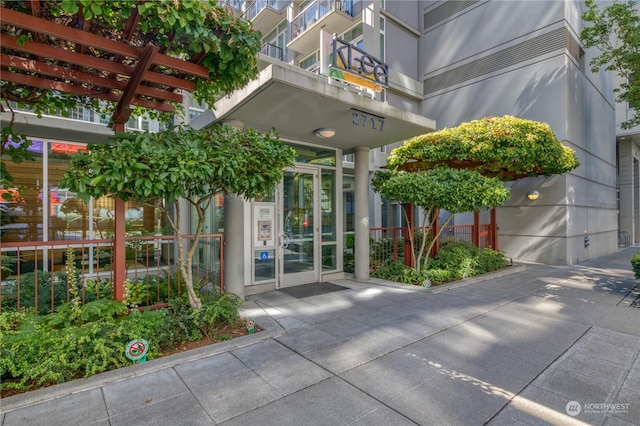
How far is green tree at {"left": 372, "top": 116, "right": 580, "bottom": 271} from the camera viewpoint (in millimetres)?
6383

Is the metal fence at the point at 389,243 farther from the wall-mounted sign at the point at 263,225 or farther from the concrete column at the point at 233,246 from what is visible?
the concrete column at the point at 233,246

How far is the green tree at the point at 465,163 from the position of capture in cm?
638

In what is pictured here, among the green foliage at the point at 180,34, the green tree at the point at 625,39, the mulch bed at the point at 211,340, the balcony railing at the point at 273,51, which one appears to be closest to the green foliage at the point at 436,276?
the mulch bed at the point at 211,340

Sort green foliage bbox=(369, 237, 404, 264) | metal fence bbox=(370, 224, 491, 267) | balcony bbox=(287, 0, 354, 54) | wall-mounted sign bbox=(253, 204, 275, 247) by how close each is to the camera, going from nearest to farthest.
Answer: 1. wall-mounted sign bbox=(253, 204, 275, 247)
2. metal fence bbox=(370, 224, 491, 267)
3. green foliage bbox=(369, 237, 404, 264)
4. balcony bbox=(287, 0, 354, 54)

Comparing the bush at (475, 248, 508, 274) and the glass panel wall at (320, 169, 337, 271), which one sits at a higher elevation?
the glass panel wall at (320, 169, 337, 271)

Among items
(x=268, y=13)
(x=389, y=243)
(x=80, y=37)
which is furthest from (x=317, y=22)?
(x=80, y=37)

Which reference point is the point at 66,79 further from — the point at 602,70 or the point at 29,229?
the point at 602,70

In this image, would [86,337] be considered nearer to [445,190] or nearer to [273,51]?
[445,190]

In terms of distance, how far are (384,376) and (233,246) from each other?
307 cm

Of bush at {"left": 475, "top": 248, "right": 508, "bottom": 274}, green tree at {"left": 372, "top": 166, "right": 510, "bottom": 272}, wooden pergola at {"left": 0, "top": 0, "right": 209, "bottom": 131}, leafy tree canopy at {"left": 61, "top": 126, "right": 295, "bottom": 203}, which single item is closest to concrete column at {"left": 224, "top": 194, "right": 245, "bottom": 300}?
leafy tree canopy at {"left": 61, "top": 126, "right": 295, "bottom": 203}

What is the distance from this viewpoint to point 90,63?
2.93 m

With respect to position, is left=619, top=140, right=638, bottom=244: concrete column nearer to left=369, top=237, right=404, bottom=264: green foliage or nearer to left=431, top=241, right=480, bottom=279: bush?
left=431, top=241, right=480, bottom=279: bush

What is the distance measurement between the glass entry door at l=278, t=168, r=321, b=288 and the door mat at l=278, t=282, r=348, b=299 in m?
0.16

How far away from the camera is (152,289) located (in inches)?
181
